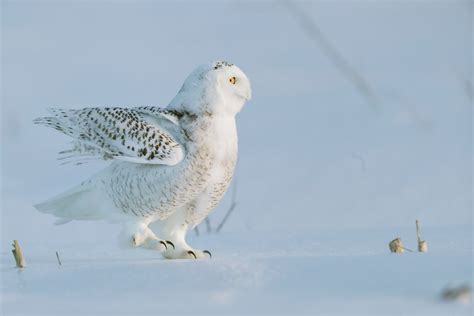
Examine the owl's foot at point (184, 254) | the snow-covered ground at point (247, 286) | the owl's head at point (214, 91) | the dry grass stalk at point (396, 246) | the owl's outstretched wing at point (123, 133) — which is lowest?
the snow-covered ground at point (247, 286)

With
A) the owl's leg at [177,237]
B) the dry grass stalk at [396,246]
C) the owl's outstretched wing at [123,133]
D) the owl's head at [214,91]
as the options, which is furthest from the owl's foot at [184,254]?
the dry grass stalk at [396,246]

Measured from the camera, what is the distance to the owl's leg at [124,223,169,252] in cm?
461

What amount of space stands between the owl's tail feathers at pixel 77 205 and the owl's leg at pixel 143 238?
236mm

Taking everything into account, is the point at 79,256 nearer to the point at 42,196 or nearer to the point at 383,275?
the point at 383,275

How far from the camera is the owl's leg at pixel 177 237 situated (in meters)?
4.71

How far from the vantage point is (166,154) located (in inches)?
175

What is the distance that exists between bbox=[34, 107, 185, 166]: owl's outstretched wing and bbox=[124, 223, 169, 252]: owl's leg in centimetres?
33

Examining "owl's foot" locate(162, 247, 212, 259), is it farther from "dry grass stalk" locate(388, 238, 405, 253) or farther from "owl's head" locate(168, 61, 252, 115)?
"dry grass stalk" locate(388, 238, 405, 253)

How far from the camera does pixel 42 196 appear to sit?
802 centimetres

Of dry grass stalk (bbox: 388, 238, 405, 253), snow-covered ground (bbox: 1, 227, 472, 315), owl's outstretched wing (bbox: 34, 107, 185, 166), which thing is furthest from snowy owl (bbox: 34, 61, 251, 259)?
dry grass stalk (bbox: 388, 238, 405, 253)

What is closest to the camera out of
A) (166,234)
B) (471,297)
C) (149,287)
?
(471,297)

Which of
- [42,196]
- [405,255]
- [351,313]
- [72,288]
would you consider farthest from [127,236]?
[42,196]

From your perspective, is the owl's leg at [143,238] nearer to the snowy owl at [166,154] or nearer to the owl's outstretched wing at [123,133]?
the snowy owl at [166,154]

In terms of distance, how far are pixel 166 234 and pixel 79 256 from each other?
0.45 meters
